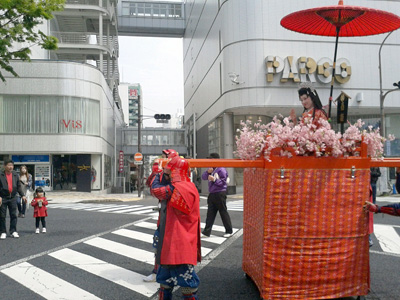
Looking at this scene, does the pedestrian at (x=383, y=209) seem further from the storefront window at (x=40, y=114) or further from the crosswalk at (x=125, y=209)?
the storefront window at (x=40, y=114)

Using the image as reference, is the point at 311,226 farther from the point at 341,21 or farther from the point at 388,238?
the point at 388,238

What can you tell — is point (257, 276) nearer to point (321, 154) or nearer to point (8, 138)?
point (321, 154)

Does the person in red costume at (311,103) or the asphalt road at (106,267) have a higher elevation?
the person in red costume at (311,103)

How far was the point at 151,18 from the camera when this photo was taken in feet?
154

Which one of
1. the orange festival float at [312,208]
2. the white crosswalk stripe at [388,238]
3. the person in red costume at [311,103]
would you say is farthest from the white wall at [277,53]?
the orange festival float at [312,208]

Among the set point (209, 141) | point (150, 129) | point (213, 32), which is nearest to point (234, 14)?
point (213, 32)

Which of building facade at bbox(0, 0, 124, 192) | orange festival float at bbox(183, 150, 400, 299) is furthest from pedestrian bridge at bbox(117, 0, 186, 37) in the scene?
orange festival float at bbox(183, 150, 400, 299)

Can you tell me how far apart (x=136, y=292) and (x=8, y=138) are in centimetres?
2406

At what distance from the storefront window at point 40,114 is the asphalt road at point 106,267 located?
17503 mm

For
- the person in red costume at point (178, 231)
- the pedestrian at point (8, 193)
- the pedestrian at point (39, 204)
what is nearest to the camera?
the person in red costume at point (178, 231)

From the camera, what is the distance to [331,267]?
163 inches

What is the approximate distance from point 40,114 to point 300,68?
1753cm

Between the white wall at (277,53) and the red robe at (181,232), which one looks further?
the white wall at (277,53)

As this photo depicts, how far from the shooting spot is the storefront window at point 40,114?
84.2 feet
